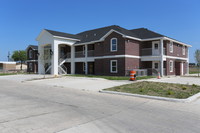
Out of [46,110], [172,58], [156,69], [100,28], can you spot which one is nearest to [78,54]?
[100,28]

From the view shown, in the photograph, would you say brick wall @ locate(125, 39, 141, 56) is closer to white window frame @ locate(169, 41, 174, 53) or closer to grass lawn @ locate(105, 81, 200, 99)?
white window frame @ locate(169, 41, 174, 53)

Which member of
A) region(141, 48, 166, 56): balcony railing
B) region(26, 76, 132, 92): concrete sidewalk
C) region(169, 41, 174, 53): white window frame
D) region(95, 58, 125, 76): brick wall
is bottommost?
region(26, 76, 132, 92): concrete sidewalk

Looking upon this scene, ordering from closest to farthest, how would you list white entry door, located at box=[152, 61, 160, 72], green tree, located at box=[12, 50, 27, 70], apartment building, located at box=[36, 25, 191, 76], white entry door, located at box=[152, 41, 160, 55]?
apartment building, located at box=[36, 25, 191, 76]
white entry door, located at box=[152, 41, 160, 55]
white entry door, located at box=[152, 61, 160, 72]
green tree, located at box=[12, 50, 27, 70]

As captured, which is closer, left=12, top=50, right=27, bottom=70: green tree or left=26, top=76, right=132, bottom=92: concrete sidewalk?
left=26, top=76, right=132, bottom=92: concrete sidewalk

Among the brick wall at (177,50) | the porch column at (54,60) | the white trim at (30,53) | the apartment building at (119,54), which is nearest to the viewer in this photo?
the apartment building at (119,54)

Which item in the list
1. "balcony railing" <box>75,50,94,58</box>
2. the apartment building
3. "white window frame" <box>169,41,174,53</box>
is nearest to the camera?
the apartment building

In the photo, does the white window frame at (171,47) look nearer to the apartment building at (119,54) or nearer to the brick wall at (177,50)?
the apartment building at (119,54)

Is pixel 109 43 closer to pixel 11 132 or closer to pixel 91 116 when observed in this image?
pixel 91 116

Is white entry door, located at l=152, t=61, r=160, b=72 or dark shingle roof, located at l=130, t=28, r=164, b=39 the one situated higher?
dark shingle roof, located at l=130, t=28, r=164, b=39

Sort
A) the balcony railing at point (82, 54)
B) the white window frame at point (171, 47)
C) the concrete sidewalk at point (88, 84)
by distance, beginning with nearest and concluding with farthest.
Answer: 1. the concrete sidewalk at point (88, 84)
2. the white window frame at point (171, 47)
3. the balcony railing at point (82, 54)

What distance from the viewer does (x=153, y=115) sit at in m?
6.04

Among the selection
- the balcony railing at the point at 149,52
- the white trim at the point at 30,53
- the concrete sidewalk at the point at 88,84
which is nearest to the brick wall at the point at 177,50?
the balcony railing at the point at 149,52

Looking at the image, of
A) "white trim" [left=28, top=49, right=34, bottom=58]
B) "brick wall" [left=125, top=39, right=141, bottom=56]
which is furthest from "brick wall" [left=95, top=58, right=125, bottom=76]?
"white trim" [left=28, top=49, right=34, bottom=58]

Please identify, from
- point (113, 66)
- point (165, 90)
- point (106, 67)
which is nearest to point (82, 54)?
point (106, 67)
